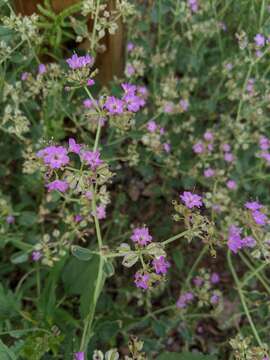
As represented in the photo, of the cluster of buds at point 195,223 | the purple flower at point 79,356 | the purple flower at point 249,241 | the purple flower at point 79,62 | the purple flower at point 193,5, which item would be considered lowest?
the purple flower at point 79,356

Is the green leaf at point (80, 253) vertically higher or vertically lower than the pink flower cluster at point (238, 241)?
lower

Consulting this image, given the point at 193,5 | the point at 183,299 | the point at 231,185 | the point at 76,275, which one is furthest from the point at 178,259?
the point at 193,5

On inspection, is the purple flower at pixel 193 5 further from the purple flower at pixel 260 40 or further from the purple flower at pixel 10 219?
the purple flower at pixel 10 219

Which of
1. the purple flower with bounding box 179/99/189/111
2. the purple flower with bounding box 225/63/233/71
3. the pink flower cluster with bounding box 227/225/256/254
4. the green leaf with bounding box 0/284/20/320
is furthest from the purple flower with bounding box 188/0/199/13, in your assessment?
the green leaf with bounding box 0/284/20/320

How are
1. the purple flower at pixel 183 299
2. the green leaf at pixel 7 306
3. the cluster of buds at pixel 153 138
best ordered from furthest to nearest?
the purple flower at pixel 183 299 → the cluster of buds at pixel 153 138 → the green leaf at pixel 7 306

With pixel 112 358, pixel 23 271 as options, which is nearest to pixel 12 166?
pixel 23 271

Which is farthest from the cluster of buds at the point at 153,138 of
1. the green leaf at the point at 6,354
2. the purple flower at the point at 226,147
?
the green leaf at the point at 6,354

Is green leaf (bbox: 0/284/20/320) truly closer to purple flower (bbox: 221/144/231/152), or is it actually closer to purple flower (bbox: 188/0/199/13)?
purple flower (bbox: 221/144/231/152)
